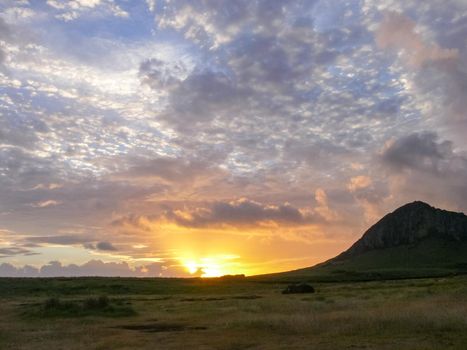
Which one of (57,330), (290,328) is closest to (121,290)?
(57,330)

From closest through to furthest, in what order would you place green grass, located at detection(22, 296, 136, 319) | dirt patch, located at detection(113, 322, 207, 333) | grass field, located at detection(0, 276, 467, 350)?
grass field, located at detection(0, 276, 467, 350) → dirt patch, located at detection(113, 322, 207, 333) → green grass, located at detection(22, 296, 136, 319)

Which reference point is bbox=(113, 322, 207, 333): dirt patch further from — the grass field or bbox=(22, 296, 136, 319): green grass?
bbox=(22, 296, 136, 319): green grass

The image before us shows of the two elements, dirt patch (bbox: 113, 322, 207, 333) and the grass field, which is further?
dirt patch (bbox: 113, 322, 207, 333)

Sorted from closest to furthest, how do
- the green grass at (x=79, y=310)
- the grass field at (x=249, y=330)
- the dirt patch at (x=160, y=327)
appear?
1. the grass field at (x=249, y=330)
2. the dirt patch at (x=160, y=327)
3. the green grass at (x=79, y=310)

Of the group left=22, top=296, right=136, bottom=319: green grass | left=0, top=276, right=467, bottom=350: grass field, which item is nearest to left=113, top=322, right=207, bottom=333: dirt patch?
left=0, top=276, right=467, bottom=350: grass field

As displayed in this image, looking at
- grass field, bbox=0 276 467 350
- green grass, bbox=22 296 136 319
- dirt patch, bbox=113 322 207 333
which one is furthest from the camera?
green grass, bbox=22 296 136 319

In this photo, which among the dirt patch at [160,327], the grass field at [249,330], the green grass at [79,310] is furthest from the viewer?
the green grass at [79,310]

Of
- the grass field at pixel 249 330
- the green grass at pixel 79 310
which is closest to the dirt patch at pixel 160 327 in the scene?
the grass field at pixel 249 330

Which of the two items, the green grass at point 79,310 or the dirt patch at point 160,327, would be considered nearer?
the dirt patch at point 160,327

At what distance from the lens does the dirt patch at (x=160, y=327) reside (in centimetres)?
3318

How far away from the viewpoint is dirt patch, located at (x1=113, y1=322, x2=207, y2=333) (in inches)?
1306

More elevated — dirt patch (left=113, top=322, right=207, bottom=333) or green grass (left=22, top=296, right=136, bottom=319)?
green grass (left=22, top=296, right=136, bottom=319)

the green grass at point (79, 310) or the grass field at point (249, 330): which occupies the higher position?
the green grass at point (79, 310)

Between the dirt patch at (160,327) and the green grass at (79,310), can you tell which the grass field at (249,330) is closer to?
the dirt patch at (160,327)
